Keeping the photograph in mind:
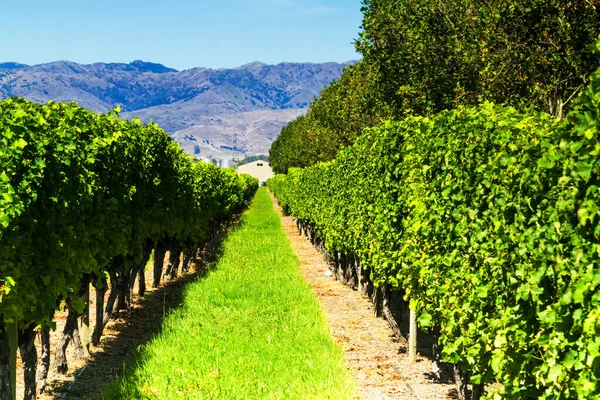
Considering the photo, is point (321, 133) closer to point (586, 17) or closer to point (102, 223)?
point (586, 17)

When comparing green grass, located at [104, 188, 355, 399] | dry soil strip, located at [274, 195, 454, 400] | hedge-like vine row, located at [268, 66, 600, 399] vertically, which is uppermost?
hedge-like vine row, located at [268, 66, 600, 399]

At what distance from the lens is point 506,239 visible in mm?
5898

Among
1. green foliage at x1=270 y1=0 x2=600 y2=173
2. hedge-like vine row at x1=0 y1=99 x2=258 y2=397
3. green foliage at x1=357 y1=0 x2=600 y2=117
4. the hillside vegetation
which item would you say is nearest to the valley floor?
the hillside vegetation

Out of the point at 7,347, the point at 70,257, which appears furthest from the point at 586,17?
the point at 7,347

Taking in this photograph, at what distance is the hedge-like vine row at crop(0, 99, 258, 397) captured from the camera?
23.2 ft

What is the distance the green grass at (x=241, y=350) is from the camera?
29.0 feet

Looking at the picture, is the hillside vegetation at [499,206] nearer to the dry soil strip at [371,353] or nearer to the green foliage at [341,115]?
the dry soil strip at [371,353]

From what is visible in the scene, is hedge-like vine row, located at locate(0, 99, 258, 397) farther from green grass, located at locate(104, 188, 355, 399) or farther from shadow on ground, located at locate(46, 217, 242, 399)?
green grass, located at locate(104, 188, 355, 399)

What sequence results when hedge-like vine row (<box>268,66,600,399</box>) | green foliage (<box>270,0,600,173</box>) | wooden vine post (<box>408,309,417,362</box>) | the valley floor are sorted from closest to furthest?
hedge-like vine row (<box>268,66,600,399</box>) → the valley floor → wooden vine post (<box>408,309,417,362</box>) → green foliage (<box>270,0,600,173</box>)

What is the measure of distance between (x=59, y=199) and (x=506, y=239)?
5.23 m

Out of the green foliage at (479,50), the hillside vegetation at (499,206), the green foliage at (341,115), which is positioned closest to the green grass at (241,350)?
the hillside vegetation at (499,206)

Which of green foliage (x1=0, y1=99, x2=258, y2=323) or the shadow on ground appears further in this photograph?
the shadow on ground

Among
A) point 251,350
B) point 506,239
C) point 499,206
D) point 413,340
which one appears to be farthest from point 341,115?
point 506,239

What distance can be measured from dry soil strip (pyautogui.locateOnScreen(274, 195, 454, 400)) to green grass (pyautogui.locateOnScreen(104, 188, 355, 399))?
343mm
